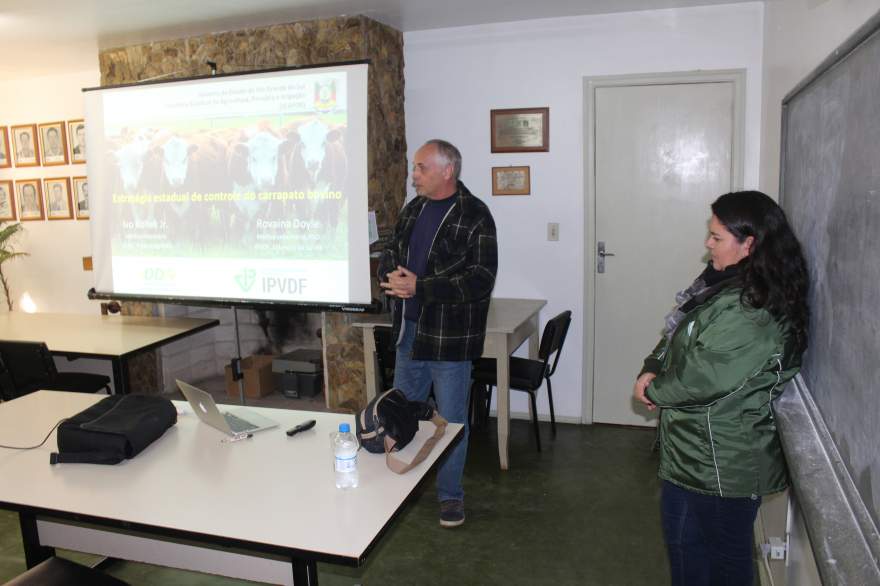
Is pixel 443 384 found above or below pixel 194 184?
below

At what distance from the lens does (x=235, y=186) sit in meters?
3.64

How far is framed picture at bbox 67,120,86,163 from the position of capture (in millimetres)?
5348

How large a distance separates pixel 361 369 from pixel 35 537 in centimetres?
221

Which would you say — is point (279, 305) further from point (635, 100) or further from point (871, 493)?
point (871, 493)

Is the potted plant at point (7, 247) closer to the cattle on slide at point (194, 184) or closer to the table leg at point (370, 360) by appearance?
the cattle on slide at point (194, 184)

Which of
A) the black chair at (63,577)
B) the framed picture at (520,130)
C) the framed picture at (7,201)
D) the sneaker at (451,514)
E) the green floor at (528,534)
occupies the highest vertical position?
the framed picture at (520,130)

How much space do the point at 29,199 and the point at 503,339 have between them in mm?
4561

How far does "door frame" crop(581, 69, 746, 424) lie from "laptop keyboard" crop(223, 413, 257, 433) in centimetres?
257

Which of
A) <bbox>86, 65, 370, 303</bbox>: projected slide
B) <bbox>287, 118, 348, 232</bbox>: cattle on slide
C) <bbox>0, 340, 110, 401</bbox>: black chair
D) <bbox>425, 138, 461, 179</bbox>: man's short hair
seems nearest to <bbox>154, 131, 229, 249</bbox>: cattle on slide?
<bbox>86, 65, 370, 303</bbox>: projected slide

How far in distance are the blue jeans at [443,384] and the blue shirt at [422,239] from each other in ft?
0.27

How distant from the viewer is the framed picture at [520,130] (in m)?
4.16

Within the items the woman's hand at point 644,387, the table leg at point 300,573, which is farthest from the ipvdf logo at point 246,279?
the woman's hand at point 644,387

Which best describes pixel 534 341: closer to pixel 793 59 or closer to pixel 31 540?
pixel 793 59

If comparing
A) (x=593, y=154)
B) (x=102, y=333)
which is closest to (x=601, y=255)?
(x=593, y=154)
